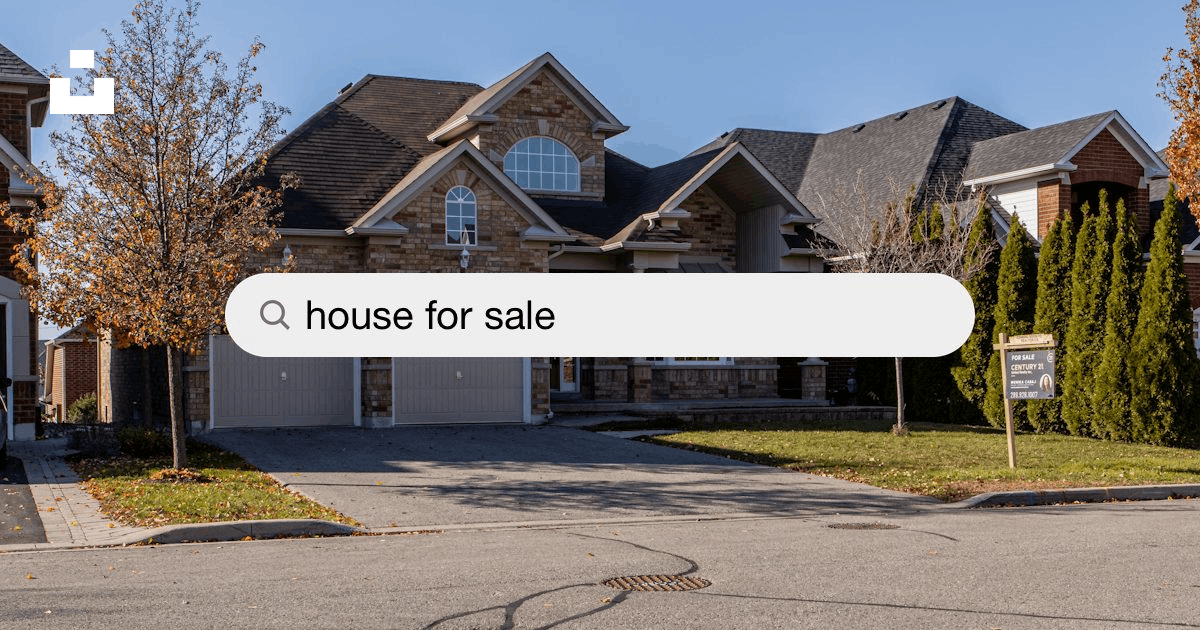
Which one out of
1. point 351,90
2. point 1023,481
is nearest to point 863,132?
point 351,90

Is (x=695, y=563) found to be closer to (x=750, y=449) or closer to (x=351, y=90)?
(x=750, y=449)

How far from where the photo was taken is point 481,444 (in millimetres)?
20781

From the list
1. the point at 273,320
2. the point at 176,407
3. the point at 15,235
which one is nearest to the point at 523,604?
the point at 273,320

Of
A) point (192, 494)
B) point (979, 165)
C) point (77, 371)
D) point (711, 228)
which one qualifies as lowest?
point (192, 494)

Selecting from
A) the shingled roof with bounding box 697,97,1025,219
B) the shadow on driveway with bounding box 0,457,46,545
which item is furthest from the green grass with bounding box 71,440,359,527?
the shingled roof with bounding box 697,97,1025,219

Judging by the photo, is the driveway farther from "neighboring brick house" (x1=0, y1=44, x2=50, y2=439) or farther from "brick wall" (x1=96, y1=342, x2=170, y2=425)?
"neighboring brick house" (x1=0, y1=44, x2=50, y2=439)

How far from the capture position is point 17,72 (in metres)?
22.0

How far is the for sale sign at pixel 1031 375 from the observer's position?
61.5ft

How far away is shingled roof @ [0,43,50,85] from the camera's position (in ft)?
71.6

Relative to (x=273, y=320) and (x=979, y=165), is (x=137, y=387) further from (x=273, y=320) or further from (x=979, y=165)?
(x=979, y=165)

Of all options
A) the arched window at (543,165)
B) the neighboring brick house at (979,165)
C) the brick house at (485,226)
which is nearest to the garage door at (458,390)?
the brick house at (485,226)

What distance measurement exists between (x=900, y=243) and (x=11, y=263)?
15962mm

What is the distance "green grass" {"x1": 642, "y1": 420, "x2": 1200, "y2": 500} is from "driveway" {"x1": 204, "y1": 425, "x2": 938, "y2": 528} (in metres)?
0.77

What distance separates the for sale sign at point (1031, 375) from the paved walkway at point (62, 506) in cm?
1269
